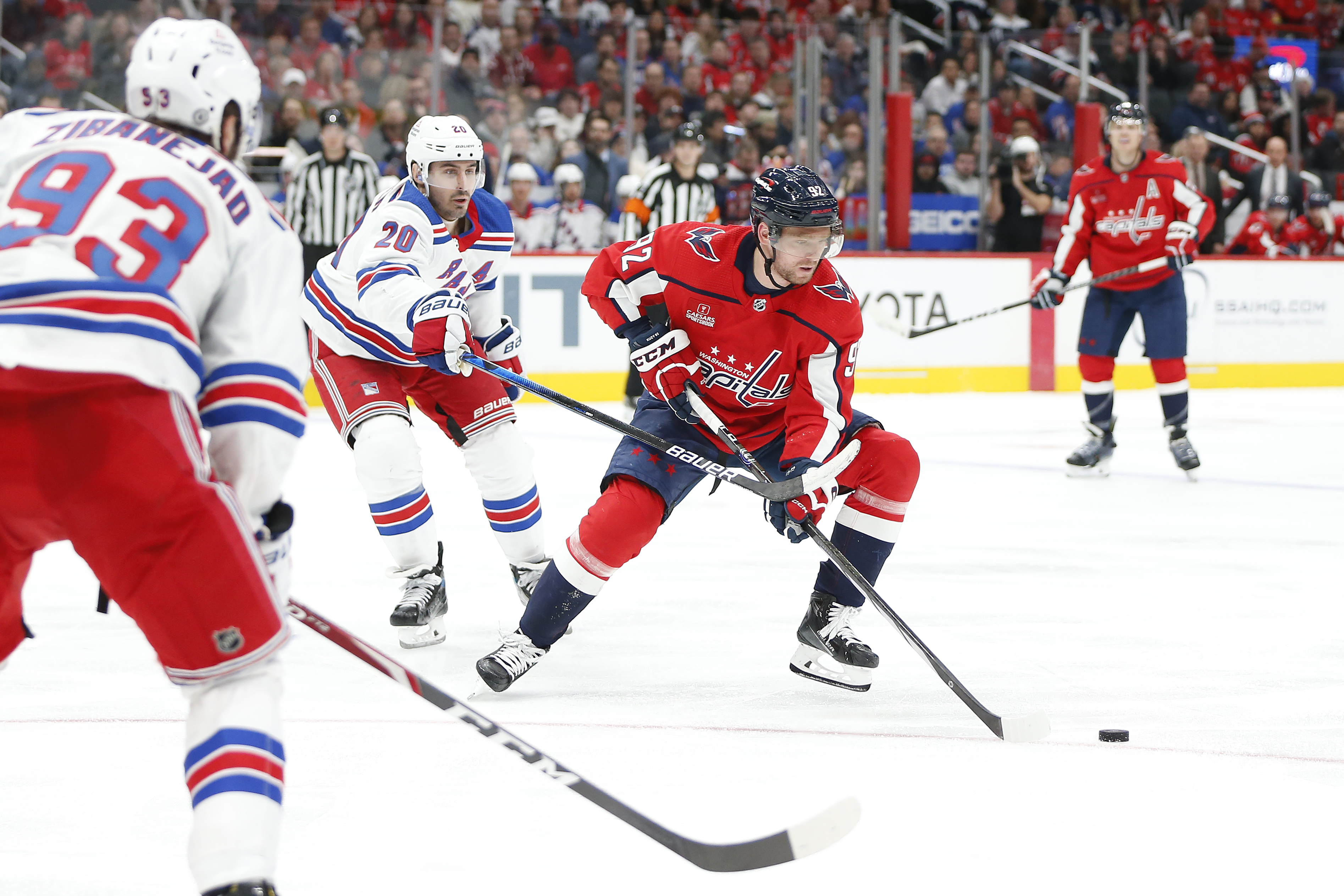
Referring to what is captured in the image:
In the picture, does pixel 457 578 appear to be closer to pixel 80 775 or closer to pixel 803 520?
pixel 803 520

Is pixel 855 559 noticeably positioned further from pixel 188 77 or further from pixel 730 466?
pixel 188 77

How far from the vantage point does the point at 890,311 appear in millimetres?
8219

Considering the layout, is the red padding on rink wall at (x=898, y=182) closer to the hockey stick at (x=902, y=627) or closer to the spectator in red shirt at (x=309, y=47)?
the spectator in red shirt at (x=309, y=47)

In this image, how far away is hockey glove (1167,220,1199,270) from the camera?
5.39 m

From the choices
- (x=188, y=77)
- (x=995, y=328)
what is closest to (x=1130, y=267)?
(x=995, y=328)

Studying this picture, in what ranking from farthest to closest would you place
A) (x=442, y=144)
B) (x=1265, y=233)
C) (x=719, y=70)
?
(x=1265, y=233) < (x=719, y=70) < (x=442, y=144)

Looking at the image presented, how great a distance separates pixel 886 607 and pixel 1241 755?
0.58 meters

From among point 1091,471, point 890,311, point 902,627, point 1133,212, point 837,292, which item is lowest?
point 1091,471

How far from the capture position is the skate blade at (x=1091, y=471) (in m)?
5.45

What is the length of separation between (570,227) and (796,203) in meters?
5.51

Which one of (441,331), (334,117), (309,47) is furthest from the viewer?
(309,47)

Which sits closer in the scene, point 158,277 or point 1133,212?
point 158,277

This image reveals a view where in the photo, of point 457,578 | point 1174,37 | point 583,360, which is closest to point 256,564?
point 457,578

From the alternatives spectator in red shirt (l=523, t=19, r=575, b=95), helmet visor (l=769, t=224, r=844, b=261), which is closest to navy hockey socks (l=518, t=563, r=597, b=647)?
helmet visor (l=769, t=224, r=844, b=261)
